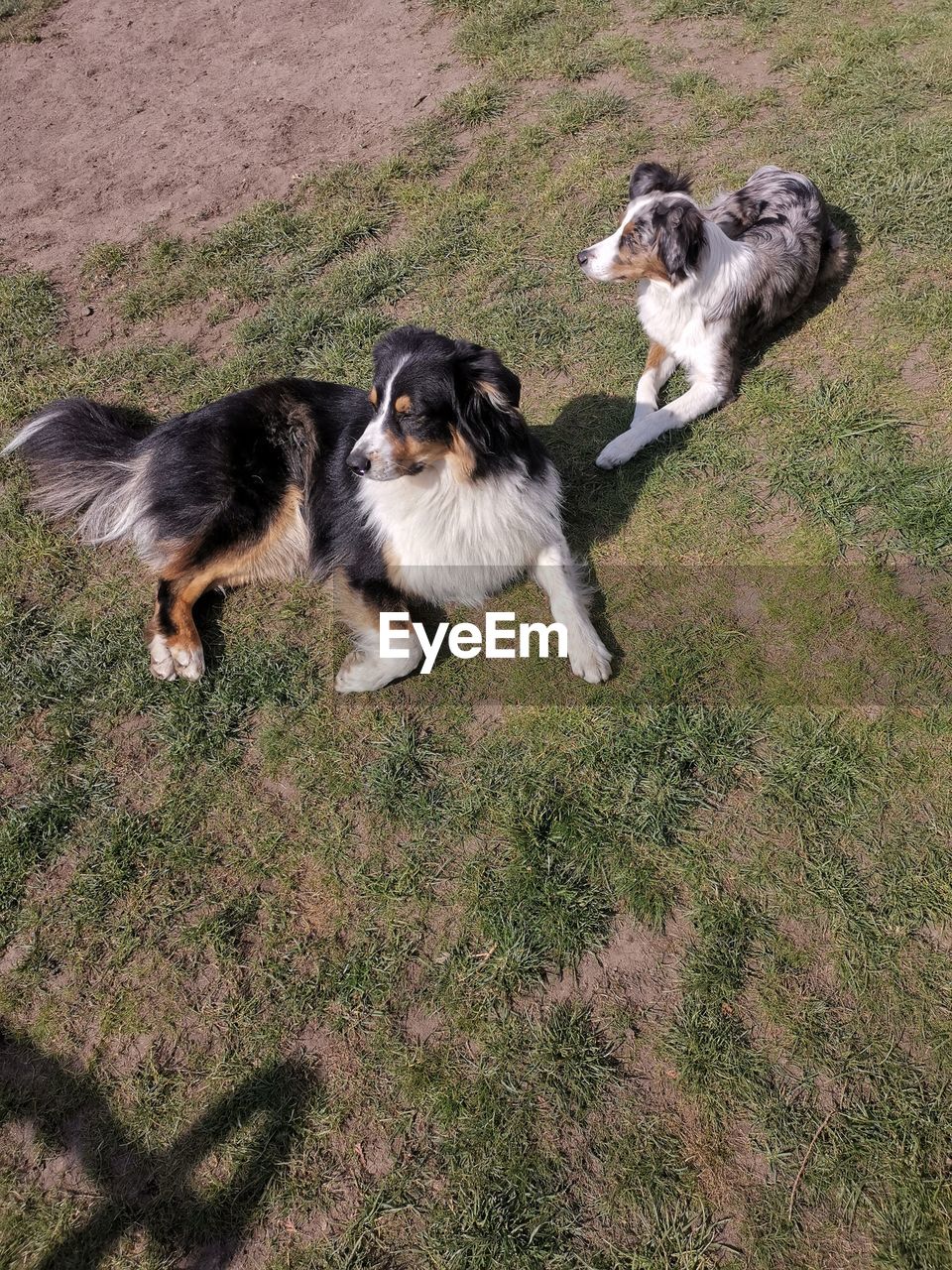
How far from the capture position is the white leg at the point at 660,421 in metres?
4.48

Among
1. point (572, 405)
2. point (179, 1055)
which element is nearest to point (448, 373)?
point (572, 405)

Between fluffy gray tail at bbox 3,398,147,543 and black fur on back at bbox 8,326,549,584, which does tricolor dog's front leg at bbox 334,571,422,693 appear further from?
fluffy gray tail at bbox 3,398,147,543

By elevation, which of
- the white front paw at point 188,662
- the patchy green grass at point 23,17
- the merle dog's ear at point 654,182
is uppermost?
the patchy green grass at point 23,17

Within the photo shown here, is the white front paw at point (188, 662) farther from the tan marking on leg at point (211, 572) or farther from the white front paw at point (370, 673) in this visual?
the white front paw at point (370, 673)

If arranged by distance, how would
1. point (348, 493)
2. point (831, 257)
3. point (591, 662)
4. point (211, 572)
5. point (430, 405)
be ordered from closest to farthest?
point (430, 405) → point (591, 662) → point (348, 493) → point (211, 572) → point (831, 257)

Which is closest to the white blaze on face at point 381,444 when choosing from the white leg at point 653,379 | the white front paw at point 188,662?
the white front paw at point 188,662

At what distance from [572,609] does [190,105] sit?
7075 millimetres

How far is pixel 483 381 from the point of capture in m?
3.37

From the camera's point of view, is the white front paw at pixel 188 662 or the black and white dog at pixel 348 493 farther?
the white front paw at pixel 188 662

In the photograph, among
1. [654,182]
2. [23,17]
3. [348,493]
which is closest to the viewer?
[348,493]

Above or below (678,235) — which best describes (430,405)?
above

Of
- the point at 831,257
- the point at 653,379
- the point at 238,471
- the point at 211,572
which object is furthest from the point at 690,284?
the point at 211,572

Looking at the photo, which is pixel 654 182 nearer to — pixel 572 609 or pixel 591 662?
pixel 572 609

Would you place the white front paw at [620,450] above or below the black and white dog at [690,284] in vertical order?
below
